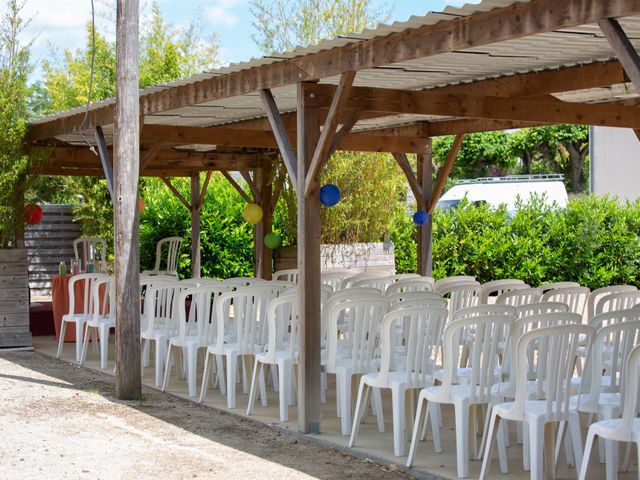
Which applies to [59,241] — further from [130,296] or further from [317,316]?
[317,316]

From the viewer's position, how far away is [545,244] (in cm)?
1569

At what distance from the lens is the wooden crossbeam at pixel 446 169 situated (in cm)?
1080

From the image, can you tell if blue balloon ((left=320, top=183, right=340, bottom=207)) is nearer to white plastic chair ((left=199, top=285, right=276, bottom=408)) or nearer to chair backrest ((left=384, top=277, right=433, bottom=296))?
white plastic chair ((left=199, top=285, right=276, bottom=408))

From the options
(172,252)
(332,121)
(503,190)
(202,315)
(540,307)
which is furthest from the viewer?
(503,190)

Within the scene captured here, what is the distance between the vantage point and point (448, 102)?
711cm

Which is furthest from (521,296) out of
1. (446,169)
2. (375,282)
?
(446,169)

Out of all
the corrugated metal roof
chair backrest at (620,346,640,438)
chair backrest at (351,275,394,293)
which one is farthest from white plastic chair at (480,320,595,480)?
chair backrest at (351,275,394,293)

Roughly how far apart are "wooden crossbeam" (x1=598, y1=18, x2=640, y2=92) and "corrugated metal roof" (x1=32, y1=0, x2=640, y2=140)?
54 cm

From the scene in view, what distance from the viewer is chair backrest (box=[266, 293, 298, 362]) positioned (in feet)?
22.1

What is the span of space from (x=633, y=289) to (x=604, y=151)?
50.5 ft

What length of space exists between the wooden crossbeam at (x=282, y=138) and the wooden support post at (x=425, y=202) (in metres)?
4.87

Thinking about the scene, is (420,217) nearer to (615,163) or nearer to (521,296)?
(521,296)

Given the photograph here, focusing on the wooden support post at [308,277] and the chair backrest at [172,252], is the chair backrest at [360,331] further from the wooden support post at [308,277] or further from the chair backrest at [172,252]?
the chair backrest at [172,252]

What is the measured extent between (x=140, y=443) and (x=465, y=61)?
3.33m
